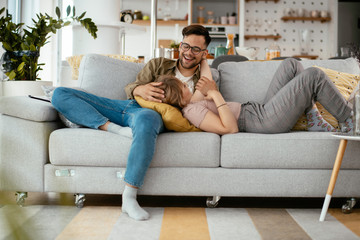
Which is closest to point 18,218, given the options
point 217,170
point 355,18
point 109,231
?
point 109,231

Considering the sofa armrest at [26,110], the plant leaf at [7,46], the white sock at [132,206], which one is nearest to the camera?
the white sock at [132,206]

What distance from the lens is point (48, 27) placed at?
327 cm

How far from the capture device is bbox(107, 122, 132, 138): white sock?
7.10 feet

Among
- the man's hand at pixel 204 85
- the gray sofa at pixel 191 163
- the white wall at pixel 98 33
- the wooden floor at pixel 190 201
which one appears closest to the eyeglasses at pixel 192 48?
the man's hand at pixel 204 85

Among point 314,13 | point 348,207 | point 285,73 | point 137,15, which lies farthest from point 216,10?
point 348,207

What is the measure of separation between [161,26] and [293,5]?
2631 millimetres

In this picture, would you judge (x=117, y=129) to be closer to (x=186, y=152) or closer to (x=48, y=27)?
(x=186, y=152)

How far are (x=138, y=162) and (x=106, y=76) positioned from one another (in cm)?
92

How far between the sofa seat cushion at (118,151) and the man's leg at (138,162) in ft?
0.40

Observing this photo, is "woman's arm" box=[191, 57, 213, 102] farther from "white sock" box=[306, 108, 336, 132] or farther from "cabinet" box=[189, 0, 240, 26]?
"cabinet" box=[189, 0, 240, 26]

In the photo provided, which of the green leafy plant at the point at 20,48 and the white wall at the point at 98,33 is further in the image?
the white wall at the point at 98,33

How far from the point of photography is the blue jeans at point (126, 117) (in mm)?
2025

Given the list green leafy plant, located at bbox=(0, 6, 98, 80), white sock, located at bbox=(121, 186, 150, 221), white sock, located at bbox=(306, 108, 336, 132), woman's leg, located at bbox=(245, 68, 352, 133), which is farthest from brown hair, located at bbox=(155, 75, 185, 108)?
green leafy plant, located at bbox=(0, 6, 98, 80)

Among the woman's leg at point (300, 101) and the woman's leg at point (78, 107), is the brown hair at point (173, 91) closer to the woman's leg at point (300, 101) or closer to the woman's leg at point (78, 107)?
the woman's leg at point (78, 107)
